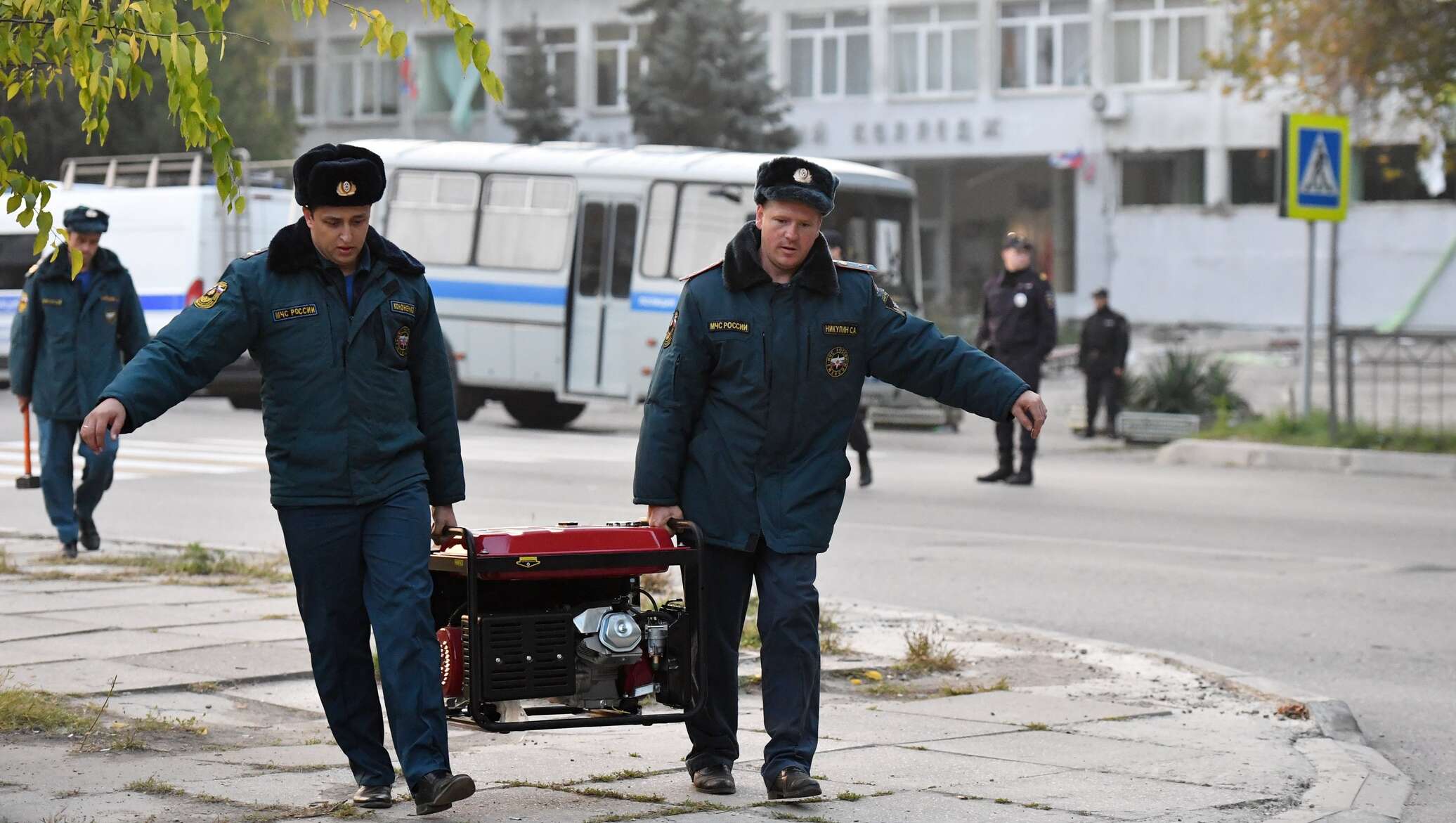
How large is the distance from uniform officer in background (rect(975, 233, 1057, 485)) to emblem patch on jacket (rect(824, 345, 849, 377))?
9.68m

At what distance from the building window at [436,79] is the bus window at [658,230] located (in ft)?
98.0

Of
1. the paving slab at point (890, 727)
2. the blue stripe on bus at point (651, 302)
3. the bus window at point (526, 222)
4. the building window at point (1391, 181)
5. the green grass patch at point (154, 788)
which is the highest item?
the building window at point (1391, 181)

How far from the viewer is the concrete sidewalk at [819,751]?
538 cm

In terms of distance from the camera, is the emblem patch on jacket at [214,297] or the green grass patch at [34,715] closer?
the emblem patch on jacket at [214,297]

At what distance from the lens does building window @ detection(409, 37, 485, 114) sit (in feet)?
168

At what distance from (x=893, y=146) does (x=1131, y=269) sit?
20.1 feet

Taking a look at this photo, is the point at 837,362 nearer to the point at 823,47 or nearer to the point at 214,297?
the point at 214,297

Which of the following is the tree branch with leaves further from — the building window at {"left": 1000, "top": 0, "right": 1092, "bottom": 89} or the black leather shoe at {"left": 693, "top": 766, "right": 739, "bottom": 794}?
the building window at {"left": 1000, "top": 0, "right": 1092, "bottom": 89}

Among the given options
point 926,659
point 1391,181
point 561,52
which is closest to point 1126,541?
point 926,659

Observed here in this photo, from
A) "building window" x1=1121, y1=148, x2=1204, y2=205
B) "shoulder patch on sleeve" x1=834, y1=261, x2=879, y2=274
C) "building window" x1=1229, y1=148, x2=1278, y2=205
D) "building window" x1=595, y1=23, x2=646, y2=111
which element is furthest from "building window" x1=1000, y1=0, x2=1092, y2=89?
"shoulder patch on sleeve" x1=834, y1=261, x2=879, y2=274

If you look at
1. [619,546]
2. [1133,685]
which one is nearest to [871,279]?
[619,546]

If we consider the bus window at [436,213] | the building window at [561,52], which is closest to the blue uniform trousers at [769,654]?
the bus window at [436,213]

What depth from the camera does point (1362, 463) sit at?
1792 cm

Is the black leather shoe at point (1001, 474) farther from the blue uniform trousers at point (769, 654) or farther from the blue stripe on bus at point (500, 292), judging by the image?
the blue uniform trousers at point (769, 654)
